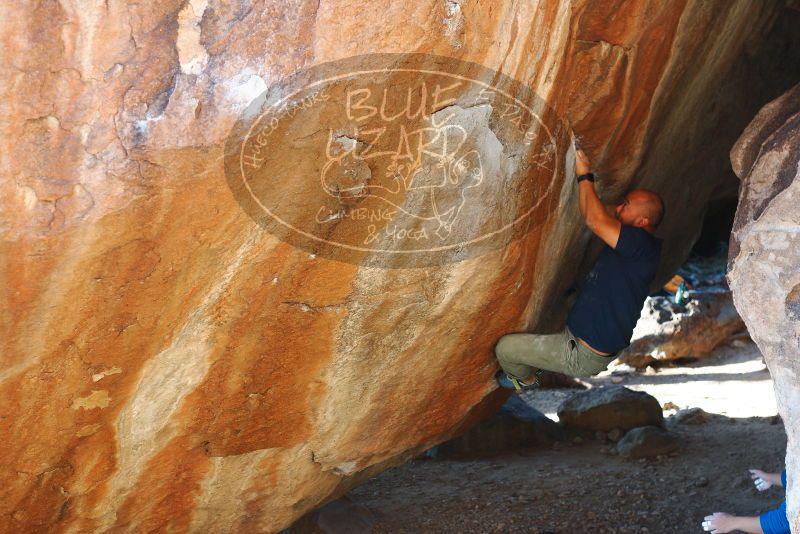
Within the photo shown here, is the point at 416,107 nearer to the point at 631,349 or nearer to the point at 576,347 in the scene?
the point at 576,347

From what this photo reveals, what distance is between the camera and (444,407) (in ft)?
12.4

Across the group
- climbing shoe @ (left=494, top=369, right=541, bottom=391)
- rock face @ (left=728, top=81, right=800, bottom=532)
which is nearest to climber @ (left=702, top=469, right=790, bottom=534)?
rock face @ (left=728, top=81, right=800, bottom=532)

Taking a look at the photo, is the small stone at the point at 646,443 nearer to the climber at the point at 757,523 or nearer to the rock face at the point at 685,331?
the climber at the point at 757,523

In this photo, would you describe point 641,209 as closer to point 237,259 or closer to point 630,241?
point 630,241

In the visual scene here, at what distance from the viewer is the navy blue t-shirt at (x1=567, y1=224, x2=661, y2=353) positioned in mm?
3268

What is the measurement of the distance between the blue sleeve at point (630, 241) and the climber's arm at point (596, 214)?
0.06 feet

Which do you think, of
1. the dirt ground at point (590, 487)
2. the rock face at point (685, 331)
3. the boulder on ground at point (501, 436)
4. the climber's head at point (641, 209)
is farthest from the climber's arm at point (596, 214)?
the rock face at point (685, 331)

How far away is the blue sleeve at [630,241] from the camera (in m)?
3.20

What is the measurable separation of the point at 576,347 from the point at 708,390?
4.11 m

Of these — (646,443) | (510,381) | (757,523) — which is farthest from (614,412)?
(757,523)

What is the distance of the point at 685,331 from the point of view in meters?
8.09

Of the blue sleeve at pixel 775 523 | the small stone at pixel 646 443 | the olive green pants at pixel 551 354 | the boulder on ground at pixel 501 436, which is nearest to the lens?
the blue sleeve at pixel 775 523

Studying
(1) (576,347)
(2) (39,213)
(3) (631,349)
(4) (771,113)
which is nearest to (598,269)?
(1) (576,347)

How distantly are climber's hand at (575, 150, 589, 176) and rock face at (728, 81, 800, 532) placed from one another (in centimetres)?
57
